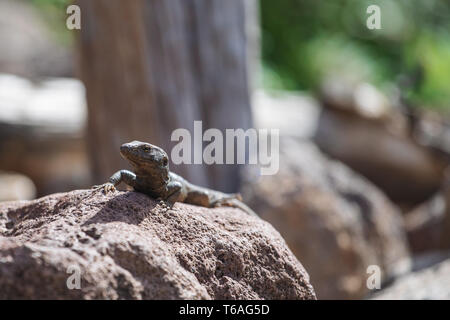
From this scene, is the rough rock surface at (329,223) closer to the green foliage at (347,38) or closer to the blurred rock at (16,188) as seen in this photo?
the blurred rock at (16,188)

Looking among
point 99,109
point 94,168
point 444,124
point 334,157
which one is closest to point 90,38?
point 99,109

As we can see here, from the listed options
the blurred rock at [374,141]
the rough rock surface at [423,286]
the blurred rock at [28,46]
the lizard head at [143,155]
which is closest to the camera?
the lizard head at [143,155]

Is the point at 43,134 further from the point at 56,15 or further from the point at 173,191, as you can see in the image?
the point at 56,15

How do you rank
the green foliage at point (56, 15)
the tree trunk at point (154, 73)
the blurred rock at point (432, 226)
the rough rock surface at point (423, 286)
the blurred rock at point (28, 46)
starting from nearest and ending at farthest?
1. the rough rock surface at point (423, 286)
2. the tree trunk at point (154, 73)
3. the blurred rock at point (432, 226)
4. the blurred rock at point (28, 46)
5. the green foliage at point (56, 15)

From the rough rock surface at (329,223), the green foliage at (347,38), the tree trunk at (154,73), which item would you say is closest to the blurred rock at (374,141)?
the rough rock surface at (329,223)

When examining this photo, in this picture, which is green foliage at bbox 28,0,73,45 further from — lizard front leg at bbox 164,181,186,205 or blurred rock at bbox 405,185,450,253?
lizard front leg at bbox 164,181,186,205
